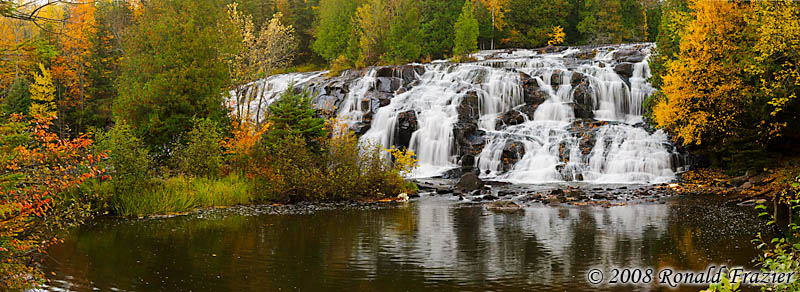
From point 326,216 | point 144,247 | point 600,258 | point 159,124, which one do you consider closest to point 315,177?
point 326,216

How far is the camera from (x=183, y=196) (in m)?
17.3

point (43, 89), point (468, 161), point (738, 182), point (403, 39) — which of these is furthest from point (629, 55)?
point (43, 89)

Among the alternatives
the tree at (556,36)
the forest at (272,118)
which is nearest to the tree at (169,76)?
the forest at (272,118)

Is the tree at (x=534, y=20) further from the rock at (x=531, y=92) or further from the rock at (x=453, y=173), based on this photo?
the rock at (x=453, y=173)

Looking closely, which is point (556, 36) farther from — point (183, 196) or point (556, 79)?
point (183, 196)

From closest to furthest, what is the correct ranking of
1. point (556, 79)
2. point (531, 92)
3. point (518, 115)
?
point (518, 115), point (531, 92), point (556, 79)

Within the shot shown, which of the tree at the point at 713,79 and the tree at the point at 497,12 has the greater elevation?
the tree at the point at 497,12

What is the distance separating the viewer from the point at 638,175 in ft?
83.5

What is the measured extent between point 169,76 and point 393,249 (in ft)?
40.4

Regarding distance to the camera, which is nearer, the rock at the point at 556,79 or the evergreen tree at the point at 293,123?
the evergreen tree at the point at 293,123

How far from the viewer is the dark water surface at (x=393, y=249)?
9438mm

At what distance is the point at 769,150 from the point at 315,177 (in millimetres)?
16977

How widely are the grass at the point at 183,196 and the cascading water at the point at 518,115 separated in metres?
5.77

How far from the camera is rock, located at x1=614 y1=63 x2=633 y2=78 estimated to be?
34.6 meters
